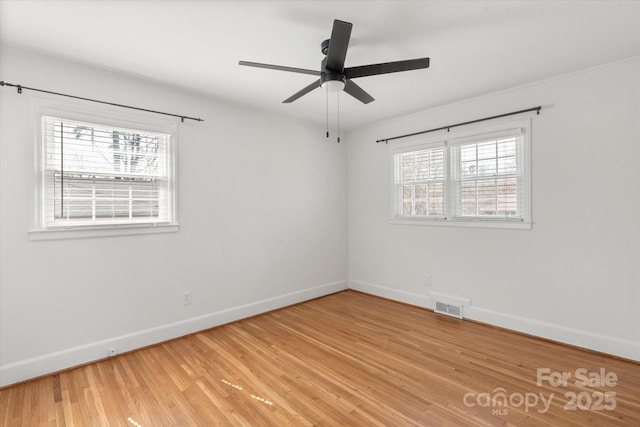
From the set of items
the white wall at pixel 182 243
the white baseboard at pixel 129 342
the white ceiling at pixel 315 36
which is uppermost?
the white ceiling at pixel 315 36

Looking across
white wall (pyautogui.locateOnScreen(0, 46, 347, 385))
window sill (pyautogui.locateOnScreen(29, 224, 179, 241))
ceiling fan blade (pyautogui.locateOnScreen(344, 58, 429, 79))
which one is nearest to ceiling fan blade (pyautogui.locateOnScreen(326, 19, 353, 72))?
ceiling fan blade (pyautogui.locateOnScreen(344, 58, 429, 79))

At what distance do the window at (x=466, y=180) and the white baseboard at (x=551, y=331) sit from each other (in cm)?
103

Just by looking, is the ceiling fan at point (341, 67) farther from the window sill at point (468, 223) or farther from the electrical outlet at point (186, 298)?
the electrical outlet at point (186, 298)

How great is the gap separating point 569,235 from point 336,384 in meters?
2.68

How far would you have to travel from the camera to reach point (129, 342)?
9.72ft

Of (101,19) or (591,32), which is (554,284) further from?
(101,19)

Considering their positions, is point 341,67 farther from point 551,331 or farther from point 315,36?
point 551,331

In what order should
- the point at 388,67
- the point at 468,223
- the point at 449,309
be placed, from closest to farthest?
1. the point at 388,67
2. the point at 468,223
3. the point at 449,309

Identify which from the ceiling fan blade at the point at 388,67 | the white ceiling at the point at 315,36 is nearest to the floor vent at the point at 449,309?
the white ceiling at the point at 315,36

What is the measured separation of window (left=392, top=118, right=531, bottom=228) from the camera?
11.1 ft

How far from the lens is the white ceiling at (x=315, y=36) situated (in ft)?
6.61

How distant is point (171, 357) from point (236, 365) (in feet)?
2.18

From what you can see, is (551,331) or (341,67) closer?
(341,67)

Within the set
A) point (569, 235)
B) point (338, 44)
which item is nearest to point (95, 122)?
point (338, 44)
